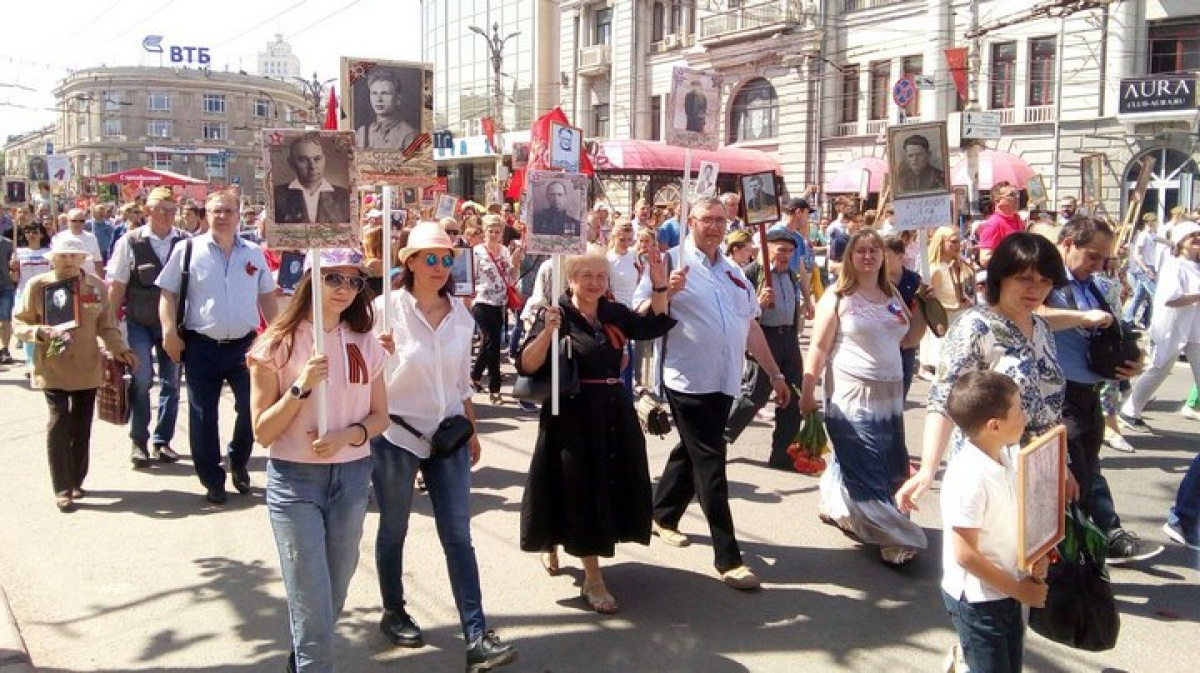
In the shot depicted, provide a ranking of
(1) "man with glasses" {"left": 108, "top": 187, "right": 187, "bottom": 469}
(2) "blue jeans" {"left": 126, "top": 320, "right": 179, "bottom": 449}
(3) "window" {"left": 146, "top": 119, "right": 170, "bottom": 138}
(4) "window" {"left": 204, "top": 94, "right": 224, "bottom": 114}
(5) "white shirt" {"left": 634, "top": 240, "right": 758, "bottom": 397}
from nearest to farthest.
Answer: (5) "white shirt" {"left": 634, "top": 240, "right": 758, "bottom": 397}
(1) "man with glasses" {"left": 108, "top": 187, "right": 187, "bottom": 469}
(2) "blue jeans" {"left": 126, "top": 320, "right": 179, "bottom": 449}
(3) "window" {"left": 146, "top": 119, "right": 170, "bottom": 138}
(4) "window" {"left": 204, "top": 94, "right": 224, "bottom": 114}

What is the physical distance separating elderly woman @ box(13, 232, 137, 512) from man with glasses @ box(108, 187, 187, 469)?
23.7 inches

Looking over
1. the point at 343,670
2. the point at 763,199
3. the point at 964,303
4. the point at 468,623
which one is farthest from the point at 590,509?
the point at 964,303

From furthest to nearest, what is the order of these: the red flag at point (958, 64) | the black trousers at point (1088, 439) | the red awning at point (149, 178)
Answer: the red awning at point (149, 178) < the red flag at point (958, 64) < the black trousers at point (1088, 439)

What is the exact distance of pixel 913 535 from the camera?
5.29 meters

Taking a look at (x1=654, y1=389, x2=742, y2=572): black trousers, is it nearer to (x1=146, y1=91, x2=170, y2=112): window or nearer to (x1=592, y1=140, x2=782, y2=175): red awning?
(x1=592, y1=140, x2=782, y2=175): red awning

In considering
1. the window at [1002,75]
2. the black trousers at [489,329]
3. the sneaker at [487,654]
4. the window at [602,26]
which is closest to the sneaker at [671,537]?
the sneaker at [487,654]

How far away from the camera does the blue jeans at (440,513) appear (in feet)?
13.6

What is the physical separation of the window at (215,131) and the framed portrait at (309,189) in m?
99.8

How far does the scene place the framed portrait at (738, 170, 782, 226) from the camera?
7375mm

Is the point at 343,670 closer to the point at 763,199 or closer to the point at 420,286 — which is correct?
the point at 420,286

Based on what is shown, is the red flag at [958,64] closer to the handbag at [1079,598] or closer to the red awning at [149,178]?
the handbag at [1079,598]

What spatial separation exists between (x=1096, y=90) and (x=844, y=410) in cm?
2697

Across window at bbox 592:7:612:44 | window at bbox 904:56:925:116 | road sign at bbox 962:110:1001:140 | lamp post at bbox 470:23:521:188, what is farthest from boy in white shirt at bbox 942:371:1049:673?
window at bbox 592:7:612:44

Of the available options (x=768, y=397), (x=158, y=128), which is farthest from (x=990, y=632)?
(x=158, y=128)
